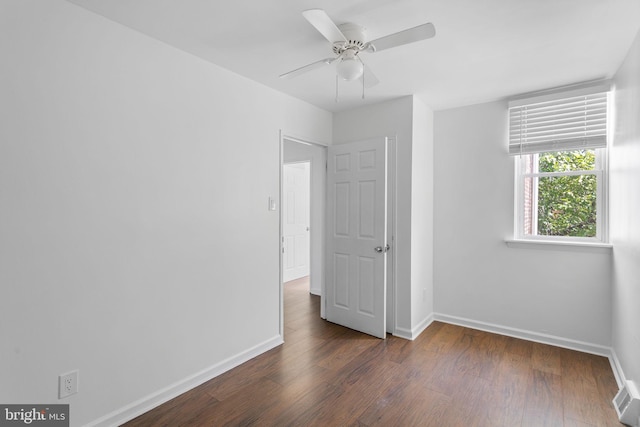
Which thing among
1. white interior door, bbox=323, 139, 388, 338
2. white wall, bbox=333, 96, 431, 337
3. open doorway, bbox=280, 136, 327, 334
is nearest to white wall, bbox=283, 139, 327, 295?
open doorway, bbox=280, 136, 327, 334

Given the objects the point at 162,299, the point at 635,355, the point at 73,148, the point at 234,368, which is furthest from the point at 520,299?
the point at 73,148

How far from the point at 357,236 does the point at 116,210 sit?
2.29 m

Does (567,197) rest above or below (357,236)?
above

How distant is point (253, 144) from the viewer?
2891 mm

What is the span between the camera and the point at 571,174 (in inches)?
122

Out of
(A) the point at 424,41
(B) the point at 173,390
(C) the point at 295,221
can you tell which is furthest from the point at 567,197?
(C) the point at 295,221

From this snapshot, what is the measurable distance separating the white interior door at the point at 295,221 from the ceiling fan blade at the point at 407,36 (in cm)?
385

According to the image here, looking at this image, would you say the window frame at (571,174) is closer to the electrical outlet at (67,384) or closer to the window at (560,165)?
the window at (560,165)

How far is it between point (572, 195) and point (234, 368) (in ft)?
11.6

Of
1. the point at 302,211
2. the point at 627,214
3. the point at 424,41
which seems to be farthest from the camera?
the point at 302,211

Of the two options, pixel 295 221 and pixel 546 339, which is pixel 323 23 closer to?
pixel 546 339

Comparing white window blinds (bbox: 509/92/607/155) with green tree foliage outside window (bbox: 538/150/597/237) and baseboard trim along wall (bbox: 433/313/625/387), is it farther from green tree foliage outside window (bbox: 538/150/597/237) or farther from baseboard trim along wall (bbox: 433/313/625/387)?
baseboard trim along wall (bbox: 433/313/625/387)

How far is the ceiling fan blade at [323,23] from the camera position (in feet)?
5.14

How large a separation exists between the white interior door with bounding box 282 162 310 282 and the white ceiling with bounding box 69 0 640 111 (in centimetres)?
288
